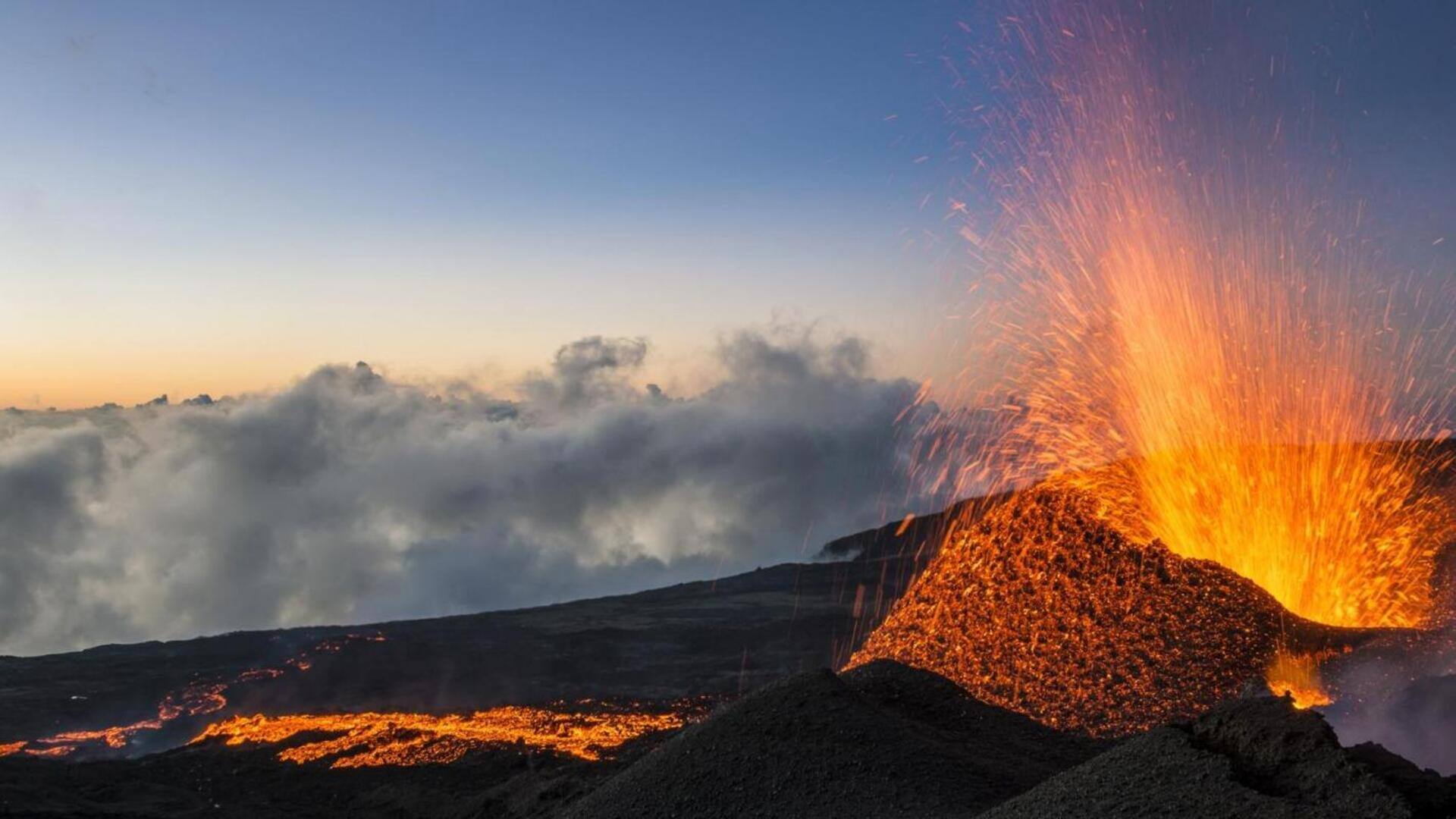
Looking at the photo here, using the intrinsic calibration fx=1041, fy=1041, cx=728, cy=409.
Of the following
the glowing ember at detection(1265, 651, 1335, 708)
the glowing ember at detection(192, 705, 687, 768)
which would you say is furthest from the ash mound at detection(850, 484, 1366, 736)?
the glowing ember at detection(192, 705, 687, 768)

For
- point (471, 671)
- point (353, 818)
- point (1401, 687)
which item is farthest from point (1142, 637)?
point (471, 671)

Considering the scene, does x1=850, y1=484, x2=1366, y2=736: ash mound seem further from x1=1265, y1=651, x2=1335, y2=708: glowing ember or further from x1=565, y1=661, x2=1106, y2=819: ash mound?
x1=565, y1=661, x2=1106, y2=819: ash mound

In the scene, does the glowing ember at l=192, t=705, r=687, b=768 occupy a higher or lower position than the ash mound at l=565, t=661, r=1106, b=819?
lower

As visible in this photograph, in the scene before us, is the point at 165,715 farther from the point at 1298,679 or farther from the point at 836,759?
the point at 1298,679

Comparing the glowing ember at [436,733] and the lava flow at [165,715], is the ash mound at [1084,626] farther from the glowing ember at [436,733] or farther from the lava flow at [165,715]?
the lava flow at [165,715]

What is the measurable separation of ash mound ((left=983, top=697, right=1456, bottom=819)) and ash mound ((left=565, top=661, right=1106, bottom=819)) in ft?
6.70

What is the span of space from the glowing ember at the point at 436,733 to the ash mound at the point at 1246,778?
1033cm

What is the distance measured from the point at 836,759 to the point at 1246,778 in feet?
15.8

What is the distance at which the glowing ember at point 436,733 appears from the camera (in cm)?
1928

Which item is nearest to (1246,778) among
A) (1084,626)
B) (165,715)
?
(1084,626)

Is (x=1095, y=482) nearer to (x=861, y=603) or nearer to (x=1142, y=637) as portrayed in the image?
(x=1142, y=637)

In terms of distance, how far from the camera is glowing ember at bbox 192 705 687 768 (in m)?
19.3

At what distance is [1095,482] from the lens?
20719 mm

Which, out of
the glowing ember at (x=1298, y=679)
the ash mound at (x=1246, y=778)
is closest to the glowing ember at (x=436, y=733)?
the ash mound at (x=1246, y=778)
